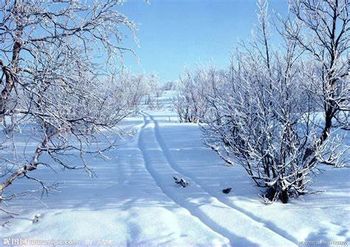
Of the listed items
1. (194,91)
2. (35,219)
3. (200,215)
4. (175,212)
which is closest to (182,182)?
(175,212)

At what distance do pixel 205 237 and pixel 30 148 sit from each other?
13.4 metres

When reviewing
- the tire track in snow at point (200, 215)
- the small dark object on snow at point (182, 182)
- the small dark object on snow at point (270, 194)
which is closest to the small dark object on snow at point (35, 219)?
the tire track in snow at point (200, 215)

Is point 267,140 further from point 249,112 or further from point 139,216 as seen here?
point 139,216

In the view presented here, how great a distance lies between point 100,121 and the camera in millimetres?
6945

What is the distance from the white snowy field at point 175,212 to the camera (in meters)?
5.89

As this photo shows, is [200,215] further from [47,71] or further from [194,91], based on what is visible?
[194,91]

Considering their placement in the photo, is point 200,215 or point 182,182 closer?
point 200,215

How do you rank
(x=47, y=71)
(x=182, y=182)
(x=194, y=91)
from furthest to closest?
(x=194, y=91)
(x=182, y=182)
(x=47, y=71)

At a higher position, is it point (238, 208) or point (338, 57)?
point (338, 57)

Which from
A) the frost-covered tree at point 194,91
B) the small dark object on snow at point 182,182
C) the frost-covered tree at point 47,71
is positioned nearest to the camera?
the frost-covered tree at point 47,71

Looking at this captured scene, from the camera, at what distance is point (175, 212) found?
278 inches

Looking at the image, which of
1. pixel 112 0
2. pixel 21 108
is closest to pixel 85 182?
pixel 21 108

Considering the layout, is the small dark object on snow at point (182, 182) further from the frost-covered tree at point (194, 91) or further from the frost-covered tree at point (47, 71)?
the frost-covered tree at point (194, 91)

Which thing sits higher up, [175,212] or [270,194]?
[270,194]
